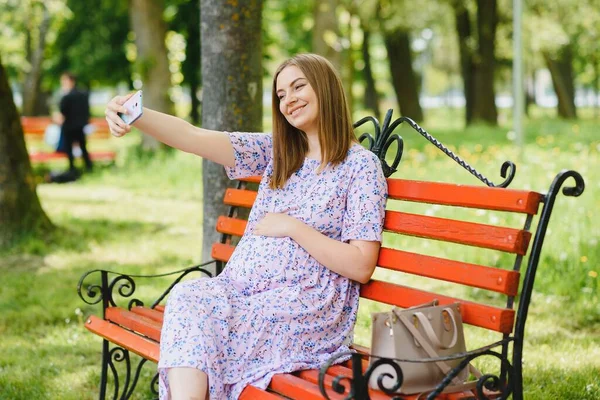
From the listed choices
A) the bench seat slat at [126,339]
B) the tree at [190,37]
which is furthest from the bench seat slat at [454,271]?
the tree at [190,37]

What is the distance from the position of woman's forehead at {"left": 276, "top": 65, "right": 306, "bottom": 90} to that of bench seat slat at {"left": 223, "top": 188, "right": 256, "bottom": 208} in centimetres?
78

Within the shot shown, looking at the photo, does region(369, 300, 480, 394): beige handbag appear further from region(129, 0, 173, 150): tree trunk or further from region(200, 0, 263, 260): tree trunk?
region(129, 0, 173, 150): tree trunk

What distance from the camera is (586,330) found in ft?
16.5

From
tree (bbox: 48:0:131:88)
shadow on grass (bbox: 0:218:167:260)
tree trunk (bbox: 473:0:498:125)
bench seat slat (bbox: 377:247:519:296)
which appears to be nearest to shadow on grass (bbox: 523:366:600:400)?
bench seat slat (bbox: 377:247:519:296)

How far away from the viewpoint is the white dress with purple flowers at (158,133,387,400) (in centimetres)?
301

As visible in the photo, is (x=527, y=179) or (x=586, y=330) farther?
(x=527, y=179)

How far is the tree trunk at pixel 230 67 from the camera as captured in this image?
5.09 metres

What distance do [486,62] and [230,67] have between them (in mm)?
16991

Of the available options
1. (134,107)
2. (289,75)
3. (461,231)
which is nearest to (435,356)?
(461,231)

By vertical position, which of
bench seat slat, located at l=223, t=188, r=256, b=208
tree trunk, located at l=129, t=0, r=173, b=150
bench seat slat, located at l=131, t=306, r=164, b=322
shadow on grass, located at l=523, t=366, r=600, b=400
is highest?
tree trunk, located at l=129, t=0, r=173, b=150

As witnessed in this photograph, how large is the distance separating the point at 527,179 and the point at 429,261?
4.90 m

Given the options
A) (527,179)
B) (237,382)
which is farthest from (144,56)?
(237,382)

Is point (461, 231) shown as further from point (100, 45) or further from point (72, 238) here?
point (100, 45)

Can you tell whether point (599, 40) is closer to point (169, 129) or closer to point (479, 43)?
point (479, 43)
